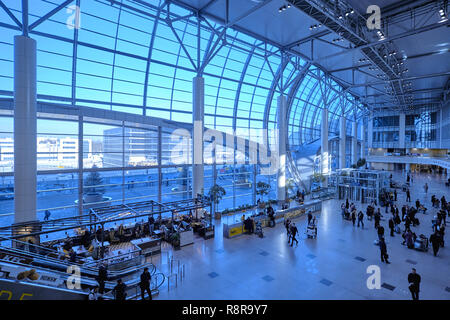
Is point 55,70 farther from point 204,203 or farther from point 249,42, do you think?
point 249,42

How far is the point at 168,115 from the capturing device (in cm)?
1972

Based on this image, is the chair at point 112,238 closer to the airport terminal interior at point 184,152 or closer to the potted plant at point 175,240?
the airport terminal interior at point 184,152

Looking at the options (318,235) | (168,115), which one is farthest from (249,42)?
(318,235)

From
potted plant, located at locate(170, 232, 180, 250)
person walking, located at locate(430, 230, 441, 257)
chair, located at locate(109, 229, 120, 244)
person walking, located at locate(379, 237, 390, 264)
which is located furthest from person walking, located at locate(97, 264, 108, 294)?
person walking, located at locate(430, 230, 441, 257)

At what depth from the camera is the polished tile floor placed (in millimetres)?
9055

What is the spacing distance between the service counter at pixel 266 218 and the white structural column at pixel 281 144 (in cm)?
345

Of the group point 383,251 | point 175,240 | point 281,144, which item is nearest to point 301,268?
point 383,251

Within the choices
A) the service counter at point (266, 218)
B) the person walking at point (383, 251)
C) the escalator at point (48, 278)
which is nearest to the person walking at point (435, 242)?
the person walking at point (383, 251)

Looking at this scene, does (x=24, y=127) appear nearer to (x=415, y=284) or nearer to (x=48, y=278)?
(x=48, y=278)

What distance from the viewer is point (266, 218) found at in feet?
58.7

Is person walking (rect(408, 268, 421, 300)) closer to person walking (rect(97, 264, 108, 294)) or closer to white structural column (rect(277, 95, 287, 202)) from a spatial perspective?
person walking (rect(97, 264, 108, 294))

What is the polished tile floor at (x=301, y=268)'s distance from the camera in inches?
356

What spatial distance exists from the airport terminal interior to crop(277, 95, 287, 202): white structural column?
14 centimetres

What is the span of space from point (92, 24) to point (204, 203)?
1314cm
